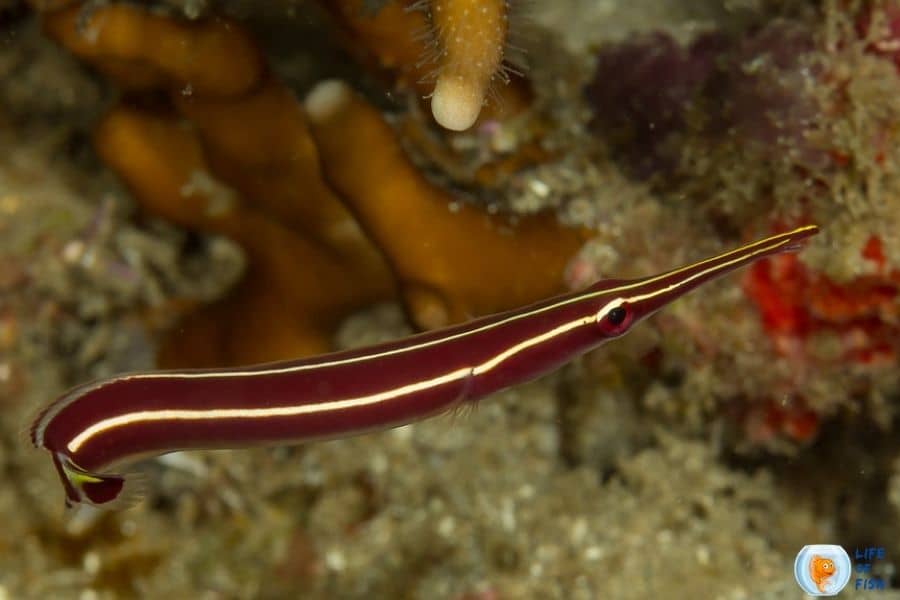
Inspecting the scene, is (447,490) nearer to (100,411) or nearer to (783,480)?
(783,480)

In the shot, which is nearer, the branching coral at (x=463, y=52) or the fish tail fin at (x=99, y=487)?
the fish tail fin at (x=99, y=487)

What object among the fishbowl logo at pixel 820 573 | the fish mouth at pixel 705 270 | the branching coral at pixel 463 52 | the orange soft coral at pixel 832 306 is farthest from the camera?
the fishbowl logo at pixel 820 573

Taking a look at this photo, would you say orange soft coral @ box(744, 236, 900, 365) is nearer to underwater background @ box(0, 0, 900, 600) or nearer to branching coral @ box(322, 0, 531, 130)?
underwater background @ box(0, 0, 900, 600)

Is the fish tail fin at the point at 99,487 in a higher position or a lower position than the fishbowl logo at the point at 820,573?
higher

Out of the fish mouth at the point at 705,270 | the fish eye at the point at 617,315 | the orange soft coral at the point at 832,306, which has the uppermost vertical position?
the orange soft coral at the point at 832,306

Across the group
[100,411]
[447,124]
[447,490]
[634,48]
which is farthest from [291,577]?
[634,48]

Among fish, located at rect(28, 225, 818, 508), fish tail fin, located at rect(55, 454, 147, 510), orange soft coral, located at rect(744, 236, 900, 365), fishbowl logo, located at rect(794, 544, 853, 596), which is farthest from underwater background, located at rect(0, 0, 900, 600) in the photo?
fish tail fin, located at rect(55, 454, 147, 510)

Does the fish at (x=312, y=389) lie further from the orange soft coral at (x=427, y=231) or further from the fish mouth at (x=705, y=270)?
the orange soft coral at (x=427, y=231)

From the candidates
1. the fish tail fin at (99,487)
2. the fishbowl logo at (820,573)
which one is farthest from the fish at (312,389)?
the fishbowl logo at (820,573)

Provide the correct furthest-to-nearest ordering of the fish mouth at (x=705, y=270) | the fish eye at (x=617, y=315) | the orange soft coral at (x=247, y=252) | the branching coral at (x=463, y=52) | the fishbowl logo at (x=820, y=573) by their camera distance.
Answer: the orange soft coral at (x=247, y=252) < the fishbowl logo at (x=820, y=573) < the branching coral at (x=463, y=52) < the fish eye at (x=617, y=315) < the fish mouth at (x=705, y=270)
